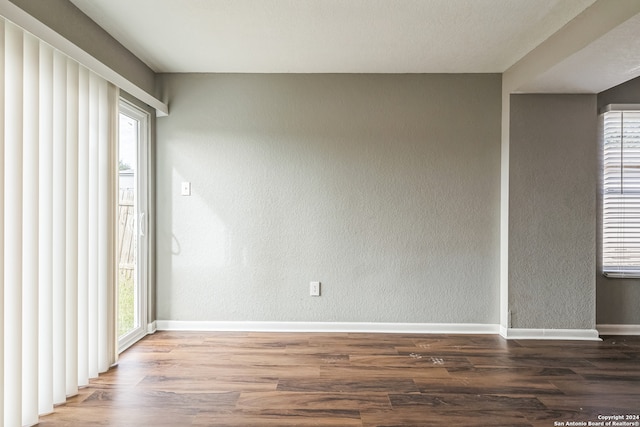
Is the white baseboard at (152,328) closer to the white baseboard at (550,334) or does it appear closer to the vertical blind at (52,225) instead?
the vertical blind at (52,225)

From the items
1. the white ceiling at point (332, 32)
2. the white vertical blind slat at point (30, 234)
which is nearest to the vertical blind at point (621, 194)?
the white ceiling at point (332, 32)

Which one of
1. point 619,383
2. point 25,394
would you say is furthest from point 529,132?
point 25,394

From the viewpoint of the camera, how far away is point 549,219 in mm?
3449

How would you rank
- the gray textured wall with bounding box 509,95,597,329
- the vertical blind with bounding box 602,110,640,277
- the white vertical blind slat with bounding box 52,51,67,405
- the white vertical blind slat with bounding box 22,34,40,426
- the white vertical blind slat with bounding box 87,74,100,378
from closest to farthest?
the white vertical blind slat with bounding box 22,34,40,426 → the white vertical blind slat with bounding box 52,51,67,405 → the white vertical blind slat with bounding box 87,74,100,378 → the gray textured wall with bounding box 509,95,597,329 → the vertical blind with bounding box 602,110,640,277

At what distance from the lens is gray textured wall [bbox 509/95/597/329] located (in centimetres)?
343

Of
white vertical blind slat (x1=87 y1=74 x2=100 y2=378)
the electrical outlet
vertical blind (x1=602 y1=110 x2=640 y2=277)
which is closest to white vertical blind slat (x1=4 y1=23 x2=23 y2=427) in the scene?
white vertical blind slat (x1=87 y1=74 x2=100 y2=378)

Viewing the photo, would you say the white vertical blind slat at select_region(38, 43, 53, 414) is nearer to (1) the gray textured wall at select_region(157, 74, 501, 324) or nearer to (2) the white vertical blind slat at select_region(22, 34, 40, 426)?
(2) the white vertical blind slat at select_region(22, 34, 40, 426)

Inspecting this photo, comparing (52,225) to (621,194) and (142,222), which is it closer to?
(142,222)

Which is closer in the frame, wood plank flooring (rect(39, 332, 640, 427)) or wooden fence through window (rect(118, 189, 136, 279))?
wood plank flooring (rect(39, 332, 640, 427))

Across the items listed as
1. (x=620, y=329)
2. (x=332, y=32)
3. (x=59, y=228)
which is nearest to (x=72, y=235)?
(x=59, y=228)

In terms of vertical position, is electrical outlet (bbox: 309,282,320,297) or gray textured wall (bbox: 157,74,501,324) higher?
gray textured wall (bbox: 157,74,501,324)

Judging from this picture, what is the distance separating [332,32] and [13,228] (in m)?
2.19

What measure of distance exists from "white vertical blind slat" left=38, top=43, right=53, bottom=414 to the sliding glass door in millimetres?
1011

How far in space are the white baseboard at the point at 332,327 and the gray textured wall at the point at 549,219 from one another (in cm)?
43
